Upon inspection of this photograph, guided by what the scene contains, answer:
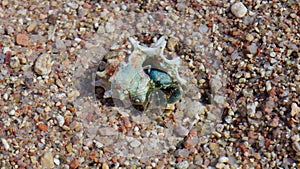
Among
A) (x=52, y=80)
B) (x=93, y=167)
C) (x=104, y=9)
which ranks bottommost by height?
(x=93, y=167)

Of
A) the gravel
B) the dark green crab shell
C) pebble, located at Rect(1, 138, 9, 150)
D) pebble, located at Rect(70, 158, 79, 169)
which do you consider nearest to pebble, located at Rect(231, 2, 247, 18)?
the gravel

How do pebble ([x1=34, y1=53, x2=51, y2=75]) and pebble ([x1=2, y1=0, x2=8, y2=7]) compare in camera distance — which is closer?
pebble ([x1=34, y1=53, x2=51, y2=75])

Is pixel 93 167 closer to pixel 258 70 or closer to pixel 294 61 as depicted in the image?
pixel 258 70

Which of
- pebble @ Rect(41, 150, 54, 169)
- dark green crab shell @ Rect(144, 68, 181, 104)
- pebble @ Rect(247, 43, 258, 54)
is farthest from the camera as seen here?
pebble @ Rect(247, 43, 258, 54)

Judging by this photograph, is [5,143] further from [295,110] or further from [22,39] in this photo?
[295,110]

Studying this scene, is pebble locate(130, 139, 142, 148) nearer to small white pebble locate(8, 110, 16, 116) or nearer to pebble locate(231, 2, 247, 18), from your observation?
small white pebble locate(8, 110, 16, 116)

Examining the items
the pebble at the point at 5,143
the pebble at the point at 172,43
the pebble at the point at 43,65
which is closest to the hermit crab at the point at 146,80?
the pebble at the point at 172,43

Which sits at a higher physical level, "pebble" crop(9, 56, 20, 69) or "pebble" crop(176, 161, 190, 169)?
"pebble" crop(9, 56, 20, 69)

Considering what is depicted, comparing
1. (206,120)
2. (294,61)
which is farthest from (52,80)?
(294,61)
